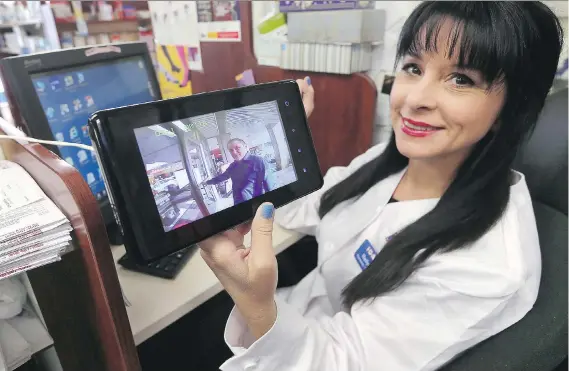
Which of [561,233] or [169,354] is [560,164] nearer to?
[561,233]

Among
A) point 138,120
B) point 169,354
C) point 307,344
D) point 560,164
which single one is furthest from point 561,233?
point 169,354

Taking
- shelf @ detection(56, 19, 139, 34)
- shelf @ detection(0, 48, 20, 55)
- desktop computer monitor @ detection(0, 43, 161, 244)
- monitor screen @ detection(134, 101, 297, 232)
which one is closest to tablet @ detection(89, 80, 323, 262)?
monitor screen @ detection(134, 101, 297, 232)

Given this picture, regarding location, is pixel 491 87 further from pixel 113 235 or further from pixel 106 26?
pixel 106 26

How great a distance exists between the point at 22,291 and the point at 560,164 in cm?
118

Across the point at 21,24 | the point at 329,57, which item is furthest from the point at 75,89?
the point at 21,24

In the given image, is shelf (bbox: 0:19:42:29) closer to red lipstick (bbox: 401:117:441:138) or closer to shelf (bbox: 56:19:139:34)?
shelf (bbox: 56:19:139:34)

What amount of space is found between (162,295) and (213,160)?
1.08ft

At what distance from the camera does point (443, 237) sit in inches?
28.3

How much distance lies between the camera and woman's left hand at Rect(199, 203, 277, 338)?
21.1 inches

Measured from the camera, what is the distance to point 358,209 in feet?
3.14

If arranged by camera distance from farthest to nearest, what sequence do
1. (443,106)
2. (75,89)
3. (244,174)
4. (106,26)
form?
(106,26) < (75,89) < (443,106) < (244,174)

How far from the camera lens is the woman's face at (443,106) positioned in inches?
26.9

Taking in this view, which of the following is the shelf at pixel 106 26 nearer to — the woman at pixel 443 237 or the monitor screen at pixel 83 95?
the monitor screen at pixel 83 95

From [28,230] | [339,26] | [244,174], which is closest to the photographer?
[28,230]
